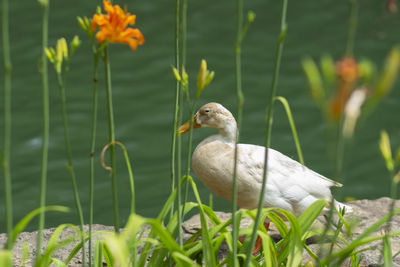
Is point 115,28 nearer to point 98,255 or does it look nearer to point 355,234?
point 98,255

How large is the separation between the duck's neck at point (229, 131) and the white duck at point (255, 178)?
0.24 feet

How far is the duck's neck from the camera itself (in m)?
2.89

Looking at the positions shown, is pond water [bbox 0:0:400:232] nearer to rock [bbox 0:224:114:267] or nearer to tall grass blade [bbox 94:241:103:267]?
rock [bbox 0:224:114:267]

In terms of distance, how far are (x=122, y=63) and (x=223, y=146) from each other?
3.25m

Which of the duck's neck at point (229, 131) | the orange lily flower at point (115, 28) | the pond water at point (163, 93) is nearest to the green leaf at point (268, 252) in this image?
the orange lily flower at point (115, 28)

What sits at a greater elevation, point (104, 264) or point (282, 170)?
point (282, 170)

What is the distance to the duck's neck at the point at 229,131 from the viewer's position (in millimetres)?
2893

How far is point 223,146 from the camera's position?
2799mm

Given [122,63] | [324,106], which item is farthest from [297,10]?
[324,106]

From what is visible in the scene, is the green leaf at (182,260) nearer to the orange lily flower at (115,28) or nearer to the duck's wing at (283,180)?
the orange lily flower at (115,28)

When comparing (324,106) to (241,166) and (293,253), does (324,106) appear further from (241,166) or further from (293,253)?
(241,166)

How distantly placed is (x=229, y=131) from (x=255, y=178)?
0.33 meters

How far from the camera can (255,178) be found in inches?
104

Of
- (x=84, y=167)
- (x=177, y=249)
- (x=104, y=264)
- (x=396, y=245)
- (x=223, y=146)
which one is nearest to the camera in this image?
(x=177, y=249)
